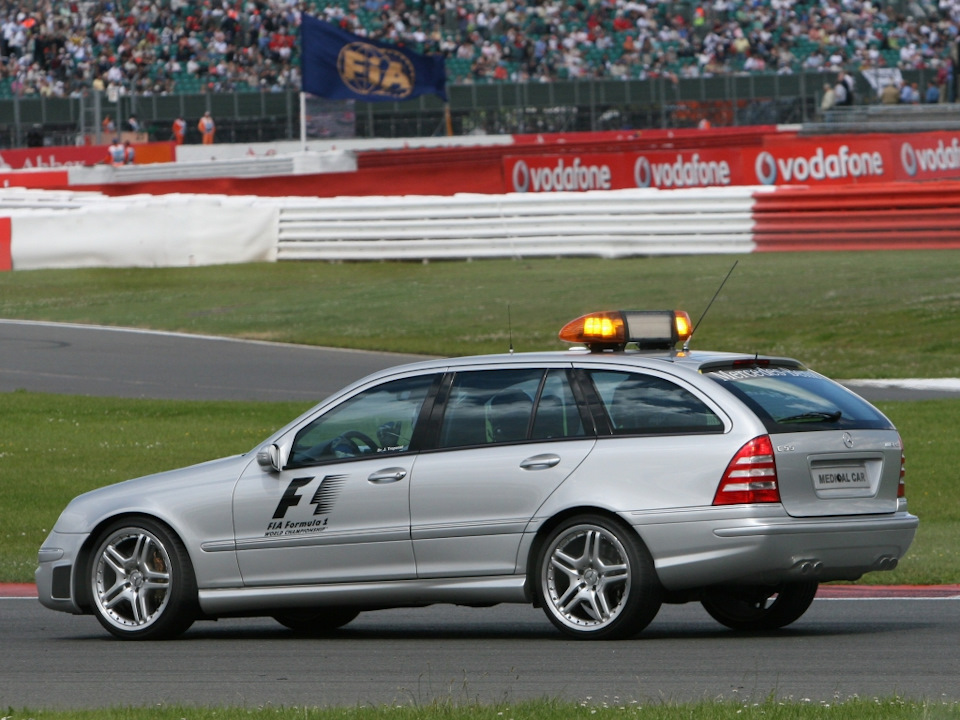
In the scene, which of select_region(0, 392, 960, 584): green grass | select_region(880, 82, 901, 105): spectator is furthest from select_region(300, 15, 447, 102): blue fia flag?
select_region(0, 392, 960, 584): green grass

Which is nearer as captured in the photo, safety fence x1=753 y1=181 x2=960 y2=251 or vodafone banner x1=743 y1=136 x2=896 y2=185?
safety fence x1=753 y1=181 x2=960 y2=251

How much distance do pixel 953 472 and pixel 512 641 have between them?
21.2ft

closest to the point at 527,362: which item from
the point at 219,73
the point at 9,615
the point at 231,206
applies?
the point at 9,615

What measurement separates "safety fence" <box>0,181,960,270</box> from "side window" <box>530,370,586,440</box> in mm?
16340

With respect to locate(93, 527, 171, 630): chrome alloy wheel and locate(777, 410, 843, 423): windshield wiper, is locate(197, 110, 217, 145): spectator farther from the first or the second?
locate(777, 410, 843, 423): windshield wiper

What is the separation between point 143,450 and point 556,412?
7.51 metres

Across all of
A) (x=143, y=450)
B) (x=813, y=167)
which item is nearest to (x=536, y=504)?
(x=143, y=450)

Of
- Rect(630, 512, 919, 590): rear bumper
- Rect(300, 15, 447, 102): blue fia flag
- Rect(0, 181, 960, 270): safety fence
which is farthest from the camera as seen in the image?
Rect(300, 15, 447, 102): blue fia flag

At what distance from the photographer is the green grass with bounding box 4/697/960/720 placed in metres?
5.34

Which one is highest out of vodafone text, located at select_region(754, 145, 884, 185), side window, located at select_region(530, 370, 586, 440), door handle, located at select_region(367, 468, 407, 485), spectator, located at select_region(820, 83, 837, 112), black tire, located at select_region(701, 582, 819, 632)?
spectator, located at select_region(820, 83, 837, 112)

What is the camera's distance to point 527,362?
25.3 feet

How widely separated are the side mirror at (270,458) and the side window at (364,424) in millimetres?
80

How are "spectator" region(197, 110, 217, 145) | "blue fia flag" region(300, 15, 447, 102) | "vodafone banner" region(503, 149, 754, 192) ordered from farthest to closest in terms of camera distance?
"spectator" region(197, 110, 217, 145) < "blue fia flag" region(300, 15, 447, 102) < "vodafone banner" region(503, 149, 754, 192)

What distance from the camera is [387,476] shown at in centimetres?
767
